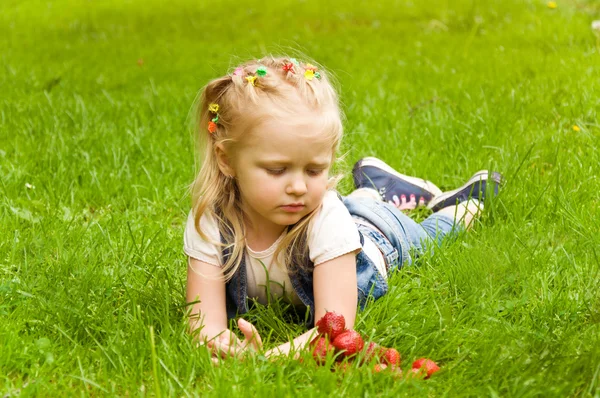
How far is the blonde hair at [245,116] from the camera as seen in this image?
7.74 feet

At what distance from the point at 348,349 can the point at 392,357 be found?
0.12 metres

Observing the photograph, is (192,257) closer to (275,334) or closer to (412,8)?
(275,334)

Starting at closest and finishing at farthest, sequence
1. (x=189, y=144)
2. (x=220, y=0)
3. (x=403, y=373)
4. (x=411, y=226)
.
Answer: (x=403, y=373)
(x=411, y=226)
(x=189, y=144)
(x=220, y=0)

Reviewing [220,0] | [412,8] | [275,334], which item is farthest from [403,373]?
[220,0]

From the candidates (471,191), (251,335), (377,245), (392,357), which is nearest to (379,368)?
(392,357)

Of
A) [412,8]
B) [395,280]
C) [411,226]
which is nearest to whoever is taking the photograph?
[395,280]

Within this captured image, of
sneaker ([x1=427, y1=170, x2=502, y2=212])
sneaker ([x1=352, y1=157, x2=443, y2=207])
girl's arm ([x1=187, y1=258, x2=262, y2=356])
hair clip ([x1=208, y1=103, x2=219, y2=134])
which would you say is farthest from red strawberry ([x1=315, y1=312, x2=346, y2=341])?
sneaker ([x1=352, y1=157, x2=443, y2=207])

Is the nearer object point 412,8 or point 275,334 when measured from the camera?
point 275,334

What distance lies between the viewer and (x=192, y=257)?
2.51m

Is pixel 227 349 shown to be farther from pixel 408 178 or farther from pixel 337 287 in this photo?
pixel 408 178

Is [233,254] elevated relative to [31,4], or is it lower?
elevated

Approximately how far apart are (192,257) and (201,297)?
132mm

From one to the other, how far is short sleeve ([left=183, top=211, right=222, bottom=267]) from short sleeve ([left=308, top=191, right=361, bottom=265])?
0.29 meters

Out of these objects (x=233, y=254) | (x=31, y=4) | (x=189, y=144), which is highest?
(x=233, y=254)
